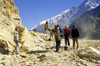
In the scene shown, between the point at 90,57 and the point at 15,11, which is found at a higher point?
the point at 15,11

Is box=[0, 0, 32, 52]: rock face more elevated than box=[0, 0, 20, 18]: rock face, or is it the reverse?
box=[0, 0, 20, 18]: rock face

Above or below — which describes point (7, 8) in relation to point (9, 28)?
above

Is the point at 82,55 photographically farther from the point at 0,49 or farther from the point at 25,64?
the point at 0,49

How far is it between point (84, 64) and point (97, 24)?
111 m

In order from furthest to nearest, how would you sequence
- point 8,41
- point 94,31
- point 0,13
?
point 94,31, point 0,13, point 8,41

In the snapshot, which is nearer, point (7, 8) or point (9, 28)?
point (9, 28)

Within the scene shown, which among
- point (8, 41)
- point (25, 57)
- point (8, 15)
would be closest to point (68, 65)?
point (25, 57)

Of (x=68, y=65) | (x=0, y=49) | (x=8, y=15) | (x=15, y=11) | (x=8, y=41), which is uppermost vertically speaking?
(x=15, y=11)

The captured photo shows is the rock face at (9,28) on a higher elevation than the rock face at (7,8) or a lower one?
lower

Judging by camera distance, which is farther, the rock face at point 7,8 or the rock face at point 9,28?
the rock face at point 7,8

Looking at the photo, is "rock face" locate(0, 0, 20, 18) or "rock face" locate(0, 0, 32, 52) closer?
"rock face" locate(0, 0, 32, 52)

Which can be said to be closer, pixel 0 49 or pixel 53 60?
pixel 53 60

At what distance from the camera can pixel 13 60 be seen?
4.84 m

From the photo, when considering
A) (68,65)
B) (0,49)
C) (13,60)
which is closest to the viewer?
(68,65)
